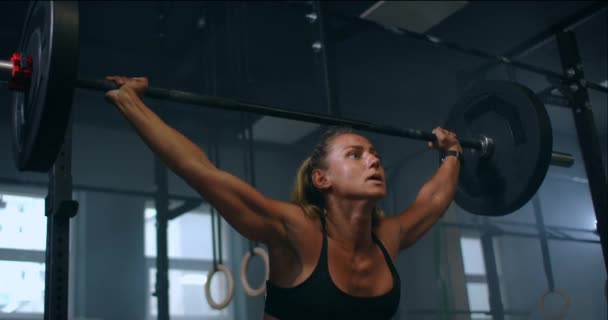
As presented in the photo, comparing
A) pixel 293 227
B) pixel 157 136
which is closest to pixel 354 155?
pixel 293 227

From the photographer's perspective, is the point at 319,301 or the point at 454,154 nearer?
the point at 319,301

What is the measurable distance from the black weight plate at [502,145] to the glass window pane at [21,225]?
1.90 meters

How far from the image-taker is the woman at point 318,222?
1598mm

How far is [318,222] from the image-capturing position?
184cm

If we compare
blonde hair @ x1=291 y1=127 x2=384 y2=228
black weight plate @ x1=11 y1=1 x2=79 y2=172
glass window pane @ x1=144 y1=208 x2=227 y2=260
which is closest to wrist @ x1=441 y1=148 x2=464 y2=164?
blonde hair @ x1=291 y1=127 x2=384 y2=228

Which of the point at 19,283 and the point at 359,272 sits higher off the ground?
the point at 19,283

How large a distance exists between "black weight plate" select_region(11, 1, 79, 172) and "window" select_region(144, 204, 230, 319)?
16.1 feet

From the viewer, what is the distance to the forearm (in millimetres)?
1571

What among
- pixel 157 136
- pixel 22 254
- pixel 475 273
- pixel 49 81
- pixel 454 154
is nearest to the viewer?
pixel 49 81

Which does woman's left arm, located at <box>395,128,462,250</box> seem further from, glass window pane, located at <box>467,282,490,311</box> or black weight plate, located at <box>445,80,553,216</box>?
glass window pane, located at <box>467,282,490,311</box>

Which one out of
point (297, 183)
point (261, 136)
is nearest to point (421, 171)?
point (261, 136)

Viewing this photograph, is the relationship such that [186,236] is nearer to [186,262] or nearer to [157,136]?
[186,262]

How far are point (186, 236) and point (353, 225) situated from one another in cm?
518

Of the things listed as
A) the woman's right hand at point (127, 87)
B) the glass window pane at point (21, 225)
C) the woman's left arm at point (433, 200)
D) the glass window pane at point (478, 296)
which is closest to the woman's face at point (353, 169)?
the woman's left arm at point (433, 200)
